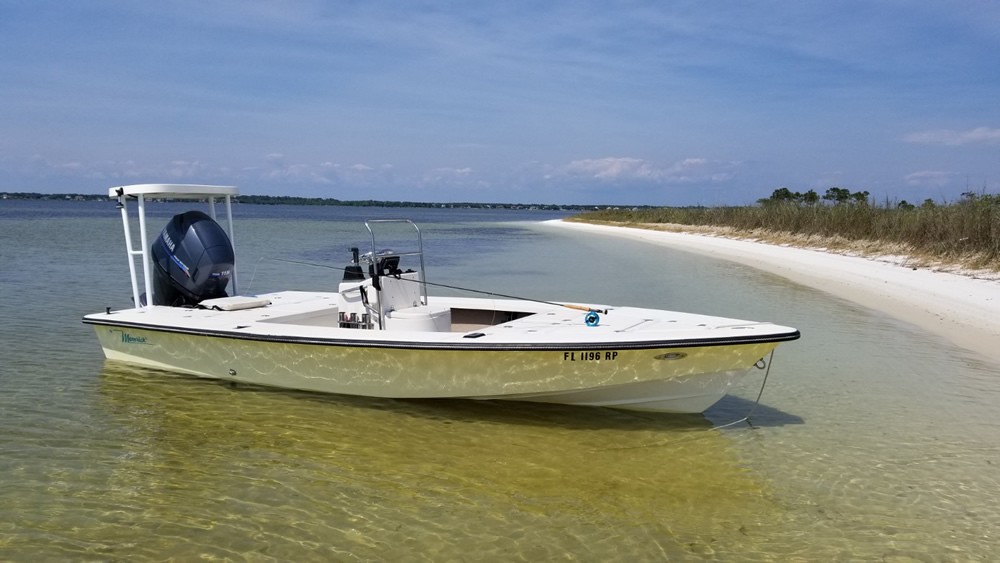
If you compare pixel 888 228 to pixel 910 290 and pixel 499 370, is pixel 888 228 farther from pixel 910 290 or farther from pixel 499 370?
pixel 499 370

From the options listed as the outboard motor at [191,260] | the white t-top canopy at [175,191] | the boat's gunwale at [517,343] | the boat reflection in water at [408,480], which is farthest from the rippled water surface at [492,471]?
the white t-top canopy at [175,191]

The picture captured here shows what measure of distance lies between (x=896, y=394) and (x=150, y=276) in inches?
351

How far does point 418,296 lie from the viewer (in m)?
8.17

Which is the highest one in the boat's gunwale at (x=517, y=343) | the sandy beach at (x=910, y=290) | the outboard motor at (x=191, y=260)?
the outboard motor at (x=191, y=260)

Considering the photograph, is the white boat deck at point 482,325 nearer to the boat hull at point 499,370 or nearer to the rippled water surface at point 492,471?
the boat hull at point 499,370

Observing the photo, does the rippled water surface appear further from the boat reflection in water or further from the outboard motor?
the outboard motor

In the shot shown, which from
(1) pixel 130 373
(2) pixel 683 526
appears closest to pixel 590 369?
(2) pixel 683 526

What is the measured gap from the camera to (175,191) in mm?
8414

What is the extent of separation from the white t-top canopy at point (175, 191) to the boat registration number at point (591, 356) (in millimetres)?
5219

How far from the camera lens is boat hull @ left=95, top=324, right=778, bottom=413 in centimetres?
616

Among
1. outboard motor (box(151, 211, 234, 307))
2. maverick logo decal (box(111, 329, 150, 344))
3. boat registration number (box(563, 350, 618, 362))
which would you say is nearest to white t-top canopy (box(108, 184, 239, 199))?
outboard motor (box(151, 211, 234, 307))

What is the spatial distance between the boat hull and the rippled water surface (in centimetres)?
32

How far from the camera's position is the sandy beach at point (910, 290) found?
11.9m

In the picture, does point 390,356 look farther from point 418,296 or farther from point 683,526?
point 683,526
